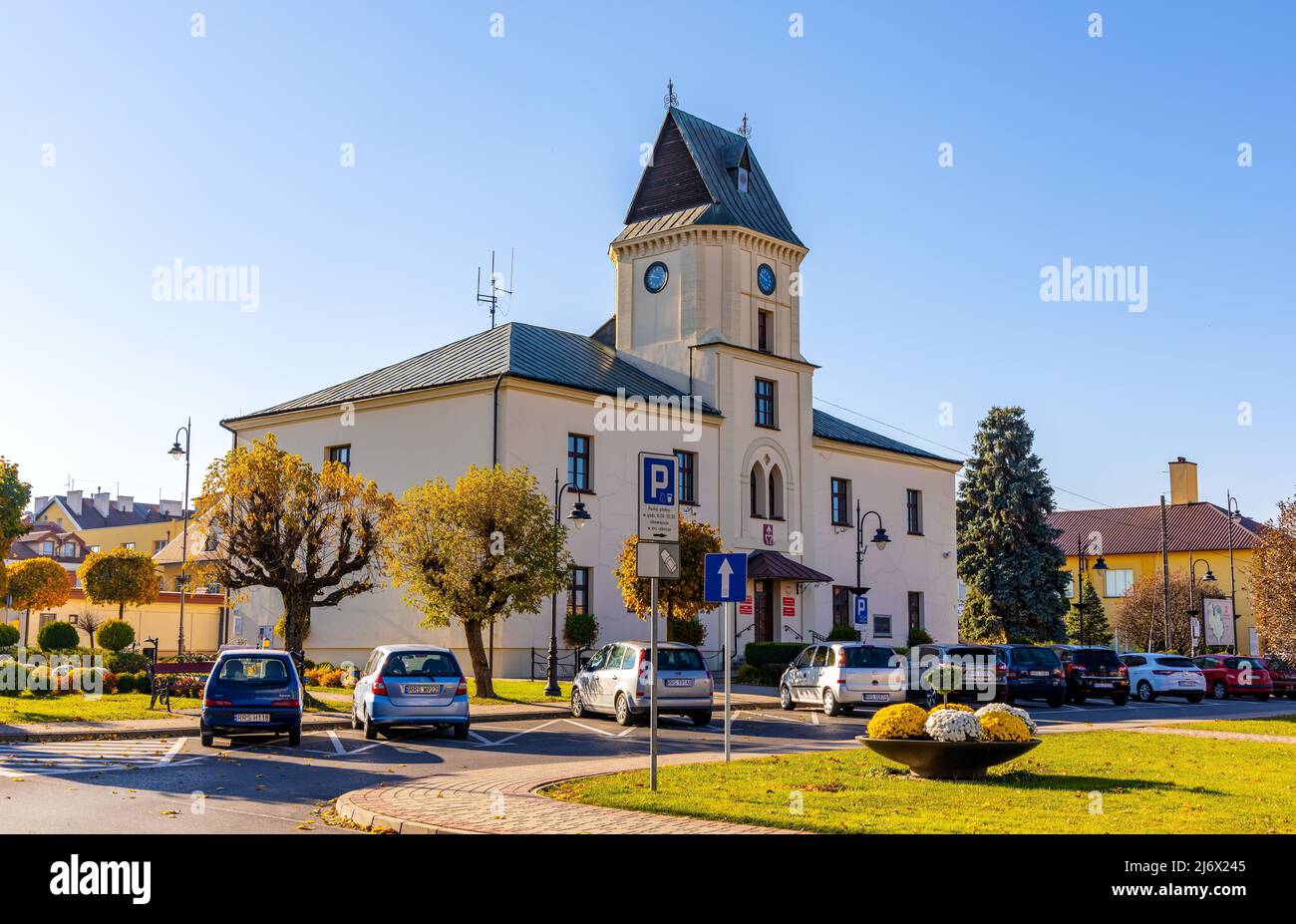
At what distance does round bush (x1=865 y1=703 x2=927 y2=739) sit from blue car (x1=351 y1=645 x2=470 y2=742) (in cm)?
848

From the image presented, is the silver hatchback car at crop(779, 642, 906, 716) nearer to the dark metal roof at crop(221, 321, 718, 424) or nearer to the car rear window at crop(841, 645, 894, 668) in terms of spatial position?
the car rear window at crop(841, 645, 894, 668)

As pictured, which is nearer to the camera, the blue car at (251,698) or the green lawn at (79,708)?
the blue car at (251,698)

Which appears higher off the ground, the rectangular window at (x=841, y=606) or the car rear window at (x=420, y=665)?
the rectangular window at (x=841, y=606)

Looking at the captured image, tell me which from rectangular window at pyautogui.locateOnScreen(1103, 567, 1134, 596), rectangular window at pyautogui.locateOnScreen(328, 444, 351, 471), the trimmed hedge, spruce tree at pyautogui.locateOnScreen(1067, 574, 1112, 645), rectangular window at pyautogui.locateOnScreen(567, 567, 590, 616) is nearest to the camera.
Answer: the trimmed hedge

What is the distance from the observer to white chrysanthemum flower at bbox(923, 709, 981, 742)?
13.7 m

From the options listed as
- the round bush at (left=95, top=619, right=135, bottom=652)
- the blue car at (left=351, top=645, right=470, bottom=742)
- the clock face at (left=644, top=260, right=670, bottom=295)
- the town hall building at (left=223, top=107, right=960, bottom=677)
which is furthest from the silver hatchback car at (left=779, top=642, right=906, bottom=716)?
the clock face at (left=644, top=260, right=670, bottom=295)

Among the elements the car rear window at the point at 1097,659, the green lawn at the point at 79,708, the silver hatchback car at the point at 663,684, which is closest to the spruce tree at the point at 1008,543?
the car rear window at the point at 1097,659

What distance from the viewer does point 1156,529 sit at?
3324 inches

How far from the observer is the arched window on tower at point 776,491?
48.4 m

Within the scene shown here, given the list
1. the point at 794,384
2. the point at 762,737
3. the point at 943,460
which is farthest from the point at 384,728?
the point at 943,460

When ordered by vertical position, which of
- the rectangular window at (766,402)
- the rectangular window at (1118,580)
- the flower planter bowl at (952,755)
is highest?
the rectangular window at (766,402)

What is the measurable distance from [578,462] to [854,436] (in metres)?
16.1

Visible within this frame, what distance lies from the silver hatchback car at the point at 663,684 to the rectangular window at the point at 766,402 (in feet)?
78.2

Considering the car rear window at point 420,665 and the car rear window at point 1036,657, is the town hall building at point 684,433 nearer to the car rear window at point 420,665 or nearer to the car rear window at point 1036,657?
the car rear window at point 1036,657
